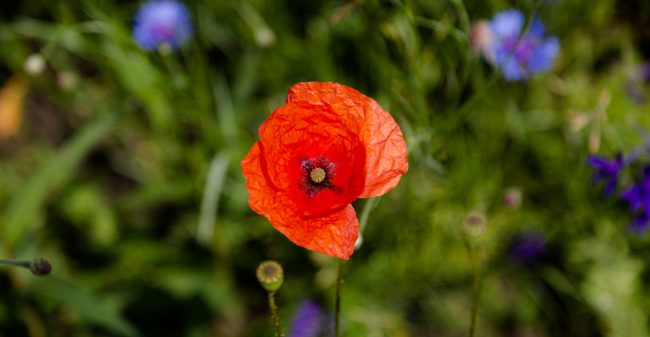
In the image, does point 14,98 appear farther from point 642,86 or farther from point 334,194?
point 642,86

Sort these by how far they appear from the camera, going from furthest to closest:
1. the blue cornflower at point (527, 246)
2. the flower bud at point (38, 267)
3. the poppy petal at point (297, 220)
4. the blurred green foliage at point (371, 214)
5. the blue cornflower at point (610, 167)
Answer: the blue cornflower at point (527, 246)
the blurred green foliage at point (371, 214)
the blue cornflower at point (610, 167)
the flower bud at point (38, 267)
the poppy petal at point (297, 220)

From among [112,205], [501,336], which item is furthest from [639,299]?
[112,205]

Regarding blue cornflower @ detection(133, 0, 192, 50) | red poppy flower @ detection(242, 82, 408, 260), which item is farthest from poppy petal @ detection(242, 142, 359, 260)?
blue cornflower @ detection(133, 0, 192, 50)

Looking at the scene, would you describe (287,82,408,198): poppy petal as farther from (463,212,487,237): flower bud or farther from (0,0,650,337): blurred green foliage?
(0,0,650,337): blurred green foliage

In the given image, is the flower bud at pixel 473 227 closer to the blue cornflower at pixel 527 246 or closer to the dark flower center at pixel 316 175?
the dark flower center at pixel 316 175

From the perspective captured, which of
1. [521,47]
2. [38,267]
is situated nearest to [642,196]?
[521,47]

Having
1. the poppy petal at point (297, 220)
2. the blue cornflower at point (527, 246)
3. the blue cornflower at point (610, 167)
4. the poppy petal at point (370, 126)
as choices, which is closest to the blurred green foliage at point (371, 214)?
the blue cornflower at point (527, 246)

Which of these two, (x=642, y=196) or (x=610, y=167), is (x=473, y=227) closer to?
(x=610, y=167)
